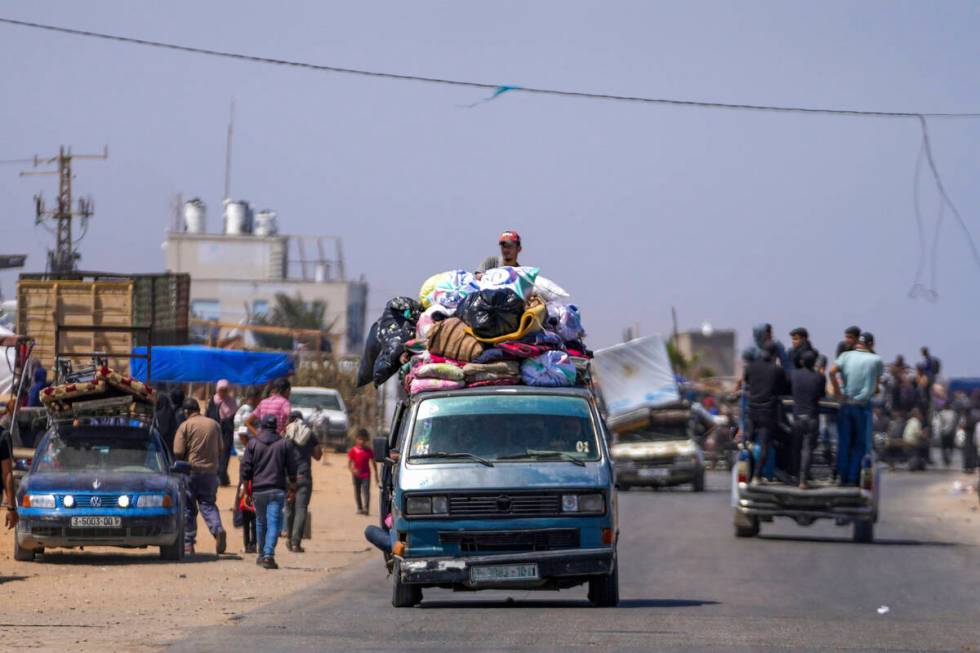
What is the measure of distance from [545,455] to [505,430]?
399 millimetres

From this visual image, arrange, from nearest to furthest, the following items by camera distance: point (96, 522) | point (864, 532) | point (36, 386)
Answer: point (96, 522)
point (864, 532)
point (36, 386)

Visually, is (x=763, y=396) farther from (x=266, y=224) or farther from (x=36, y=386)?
(x=266, y=224)

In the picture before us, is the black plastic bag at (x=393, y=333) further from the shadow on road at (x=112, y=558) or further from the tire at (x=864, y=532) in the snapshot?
the tire at (x=864, y=532)

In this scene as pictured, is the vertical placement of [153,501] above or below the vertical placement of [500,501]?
below

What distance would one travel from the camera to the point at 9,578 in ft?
57.0

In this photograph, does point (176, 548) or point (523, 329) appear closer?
point (523, 329)

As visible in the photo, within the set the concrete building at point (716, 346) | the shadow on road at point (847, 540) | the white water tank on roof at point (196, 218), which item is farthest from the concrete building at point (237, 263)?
the shadow on road at point (847, 540)

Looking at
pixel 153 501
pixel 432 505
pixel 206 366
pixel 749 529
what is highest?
pixel 206 366

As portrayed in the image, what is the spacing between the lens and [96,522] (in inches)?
742

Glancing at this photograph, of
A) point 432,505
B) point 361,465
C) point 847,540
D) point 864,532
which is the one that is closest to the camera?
point 432,505

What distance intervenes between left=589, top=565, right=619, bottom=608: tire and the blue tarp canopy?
827 inches

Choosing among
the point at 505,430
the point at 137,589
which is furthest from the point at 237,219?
the point at 505,430

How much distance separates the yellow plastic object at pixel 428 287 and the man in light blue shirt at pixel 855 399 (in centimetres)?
861

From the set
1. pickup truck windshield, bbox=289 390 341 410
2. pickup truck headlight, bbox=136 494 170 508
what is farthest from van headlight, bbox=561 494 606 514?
pickup truck windshield, bbox=289 390 341 410
